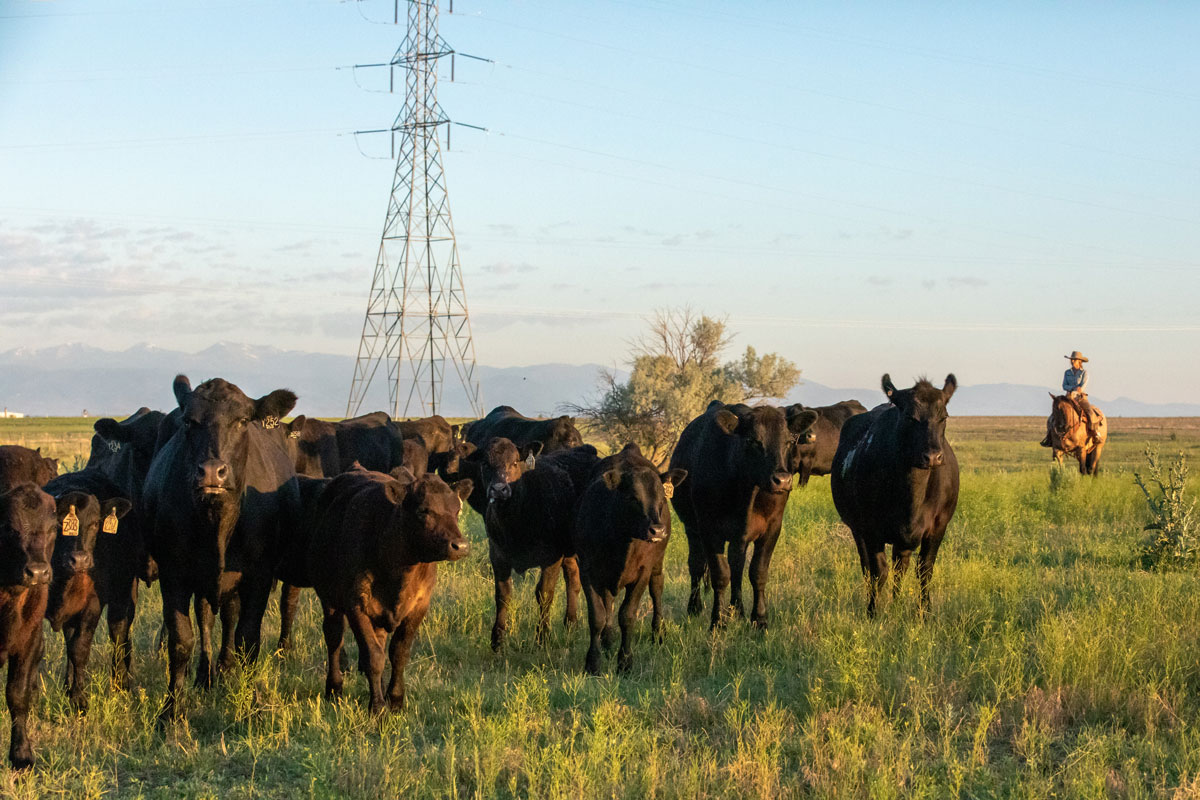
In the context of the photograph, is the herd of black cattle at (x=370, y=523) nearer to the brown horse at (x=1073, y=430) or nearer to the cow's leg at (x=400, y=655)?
the cow's leg at (x=400, y=655)

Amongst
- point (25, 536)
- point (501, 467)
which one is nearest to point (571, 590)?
point (501, 467)

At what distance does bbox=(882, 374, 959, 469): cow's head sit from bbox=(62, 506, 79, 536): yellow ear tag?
621 cm

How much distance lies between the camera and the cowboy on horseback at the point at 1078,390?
2466cm

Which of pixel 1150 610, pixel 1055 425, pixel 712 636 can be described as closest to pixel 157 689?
pixel 712 636

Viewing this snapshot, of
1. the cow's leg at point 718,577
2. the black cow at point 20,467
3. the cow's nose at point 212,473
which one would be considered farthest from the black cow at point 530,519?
the black cow at point 20,467

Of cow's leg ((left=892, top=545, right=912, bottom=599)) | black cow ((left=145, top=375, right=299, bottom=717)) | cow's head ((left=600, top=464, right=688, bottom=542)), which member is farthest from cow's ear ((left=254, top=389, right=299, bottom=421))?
cow's leg ((left=892, top=545, right=912, bottom=599))

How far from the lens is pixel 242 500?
25.3 feet

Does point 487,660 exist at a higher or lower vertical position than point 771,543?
lower

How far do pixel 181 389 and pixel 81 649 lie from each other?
1.84 m

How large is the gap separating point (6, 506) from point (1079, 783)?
5846 mm

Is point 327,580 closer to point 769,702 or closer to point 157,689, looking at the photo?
point 157,689

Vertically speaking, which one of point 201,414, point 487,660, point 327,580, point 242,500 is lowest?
point 487,660

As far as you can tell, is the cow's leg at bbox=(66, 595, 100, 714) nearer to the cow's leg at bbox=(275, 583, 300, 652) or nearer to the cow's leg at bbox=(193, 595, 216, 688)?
the cow's leg at bbox=(193, 595, 216, 688)

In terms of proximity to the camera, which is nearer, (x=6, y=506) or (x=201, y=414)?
(x=6, y=506)
